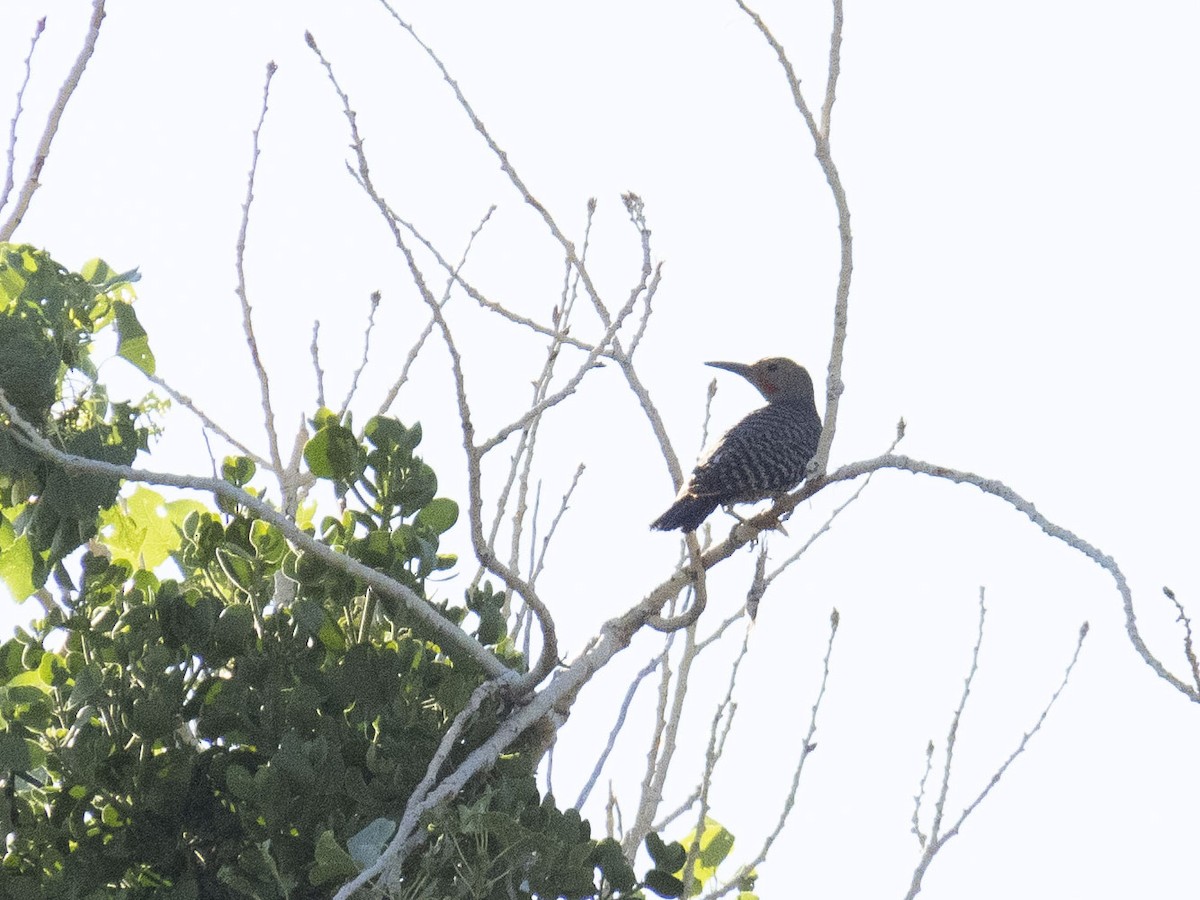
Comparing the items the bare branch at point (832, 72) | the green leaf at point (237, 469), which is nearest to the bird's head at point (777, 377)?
the bare branch at point (832, 72)

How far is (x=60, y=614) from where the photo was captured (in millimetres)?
2723

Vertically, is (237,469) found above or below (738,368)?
below

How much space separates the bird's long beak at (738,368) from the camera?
7.16 m

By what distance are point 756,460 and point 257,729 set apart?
3082 mm

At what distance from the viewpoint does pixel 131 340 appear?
9.50 ft

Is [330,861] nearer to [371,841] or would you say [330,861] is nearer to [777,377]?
[371,841]

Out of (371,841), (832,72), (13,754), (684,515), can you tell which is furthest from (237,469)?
(684,515)

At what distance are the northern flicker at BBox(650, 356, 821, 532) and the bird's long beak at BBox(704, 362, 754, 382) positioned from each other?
0.50 feet

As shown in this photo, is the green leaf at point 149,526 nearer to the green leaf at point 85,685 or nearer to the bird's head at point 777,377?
the green leaf at point 85,685

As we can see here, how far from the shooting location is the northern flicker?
4.81 m

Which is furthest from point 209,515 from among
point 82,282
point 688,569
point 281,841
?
point 688,569

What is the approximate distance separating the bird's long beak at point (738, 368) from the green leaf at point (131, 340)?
4476 mm

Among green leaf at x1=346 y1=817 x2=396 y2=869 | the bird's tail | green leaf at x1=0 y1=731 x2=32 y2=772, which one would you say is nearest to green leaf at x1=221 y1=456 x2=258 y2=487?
green leaf at x1=0 y1=731 x2=32 y2=772

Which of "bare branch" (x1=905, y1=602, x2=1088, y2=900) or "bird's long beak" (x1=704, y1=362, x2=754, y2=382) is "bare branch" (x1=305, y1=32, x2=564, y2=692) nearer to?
"bare branch" (x1=905, y1=602, x2=1088, y2=900)
